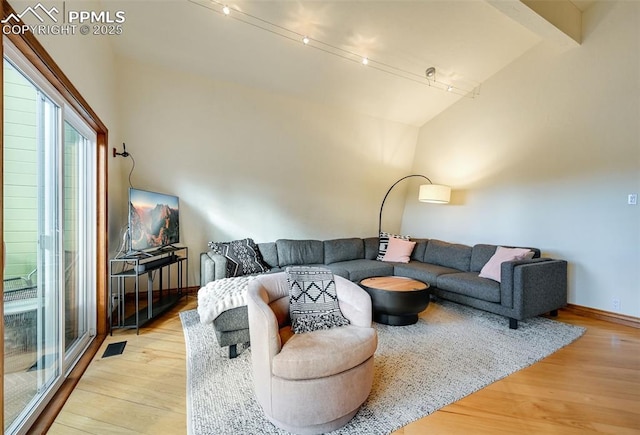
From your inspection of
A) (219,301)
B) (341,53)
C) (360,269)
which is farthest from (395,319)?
(341,53)

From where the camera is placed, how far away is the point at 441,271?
154 inches

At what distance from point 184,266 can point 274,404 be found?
3.02 meters

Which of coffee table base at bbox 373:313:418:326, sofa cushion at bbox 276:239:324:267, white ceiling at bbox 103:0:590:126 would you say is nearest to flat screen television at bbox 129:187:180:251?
sofa cushion at bbox 276:239:324:267

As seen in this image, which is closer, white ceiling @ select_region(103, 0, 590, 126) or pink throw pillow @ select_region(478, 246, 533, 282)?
white ceiling @ select_region(103, 0, 590, 126)

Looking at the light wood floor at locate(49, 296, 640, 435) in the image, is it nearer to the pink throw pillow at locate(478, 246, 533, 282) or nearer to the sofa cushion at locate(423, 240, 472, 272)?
the pink throw pillow at locate(478, 246, 533, 282)

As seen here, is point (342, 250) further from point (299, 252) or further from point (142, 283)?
point (142, 283)

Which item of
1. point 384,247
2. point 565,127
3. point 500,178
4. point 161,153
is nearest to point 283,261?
point 384,247

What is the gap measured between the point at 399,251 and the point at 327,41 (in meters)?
3.13

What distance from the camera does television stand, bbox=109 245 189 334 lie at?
2865 millimetres

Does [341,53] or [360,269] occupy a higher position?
[341,53]

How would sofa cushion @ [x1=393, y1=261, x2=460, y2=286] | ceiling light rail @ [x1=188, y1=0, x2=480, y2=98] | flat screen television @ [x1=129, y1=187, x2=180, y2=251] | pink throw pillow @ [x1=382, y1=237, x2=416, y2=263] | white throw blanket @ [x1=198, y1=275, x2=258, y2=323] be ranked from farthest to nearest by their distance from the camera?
pink throw pillow @ [x1=382, y1=237, x2=416, y2=263] → sofa cushion @ [x1=393, y1=261, x2=460, y2=286] → flat screen television @ [x1=129, y1=187, x2=180, y2=251] → ceiling light rail @ [x1=188, y1=0, x2=480, y2=98] → white throw blanket @ [x1=198, y1=275, x2=258, y2=323]

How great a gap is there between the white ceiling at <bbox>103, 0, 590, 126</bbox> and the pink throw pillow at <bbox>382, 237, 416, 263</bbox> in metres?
2.37

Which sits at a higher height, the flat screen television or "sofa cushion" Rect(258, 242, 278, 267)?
the flat screen television

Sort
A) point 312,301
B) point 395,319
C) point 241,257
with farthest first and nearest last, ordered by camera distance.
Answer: point 241,257
point 395,319
point 312,301
